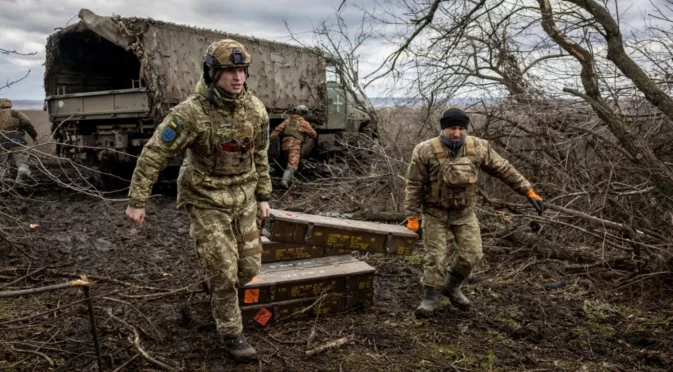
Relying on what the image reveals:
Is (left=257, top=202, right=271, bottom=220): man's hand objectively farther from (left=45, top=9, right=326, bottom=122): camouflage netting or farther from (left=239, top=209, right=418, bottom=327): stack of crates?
(left=45, top=9, right=326, bottom=122): camouflage netting

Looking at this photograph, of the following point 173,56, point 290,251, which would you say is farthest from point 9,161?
point 290,251

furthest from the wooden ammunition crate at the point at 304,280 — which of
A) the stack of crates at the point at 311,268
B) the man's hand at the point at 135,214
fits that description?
the man's hand at the point at 135,214

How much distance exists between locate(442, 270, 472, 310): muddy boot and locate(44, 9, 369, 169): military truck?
568 cm

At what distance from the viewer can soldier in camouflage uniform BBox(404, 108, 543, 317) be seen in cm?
432

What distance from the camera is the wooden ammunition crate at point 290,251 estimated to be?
180 inches

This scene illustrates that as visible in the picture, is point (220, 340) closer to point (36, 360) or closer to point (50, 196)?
point (36, 360)

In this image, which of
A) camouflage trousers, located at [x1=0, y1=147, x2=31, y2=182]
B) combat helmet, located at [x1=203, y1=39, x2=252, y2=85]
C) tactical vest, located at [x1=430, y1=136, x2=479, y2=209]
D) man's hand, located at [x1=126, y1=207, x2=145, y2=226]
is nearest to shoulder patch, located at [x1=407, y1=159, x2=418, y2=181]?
tactical vest, located at [x1=430, y1=136, x2=479, y2=209]

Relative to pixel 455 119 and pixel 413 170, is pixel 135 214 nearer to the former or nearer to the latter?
pixel 413 170

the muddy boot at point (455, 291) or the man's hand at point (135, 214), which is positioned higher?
the man's hand at point (135, 214)

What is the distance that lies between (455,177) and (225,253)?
5.85ft

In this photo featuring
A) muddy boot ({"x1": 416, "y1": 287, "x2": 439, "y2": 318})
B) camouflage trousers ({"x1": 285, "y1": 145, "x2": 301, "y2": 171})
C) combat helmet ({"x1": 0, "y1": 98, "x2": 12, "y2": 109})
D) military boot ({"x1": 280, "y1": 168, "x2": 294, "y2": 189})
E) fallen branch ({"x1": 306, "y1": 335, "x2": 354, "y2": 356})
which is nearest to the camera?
fallen branch ({"x1": 306, "y1": 335, "x2": 354, "y2": 356})

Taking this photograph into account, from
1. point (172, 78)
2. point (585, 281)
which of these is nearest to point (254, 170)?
point (585, 281)

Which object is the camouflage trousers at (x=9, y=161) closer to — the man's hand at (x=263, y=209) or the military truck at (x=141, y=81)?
Result: the military truck at (x=141, y=81)

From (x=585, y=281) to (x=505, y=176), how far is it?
149cm
